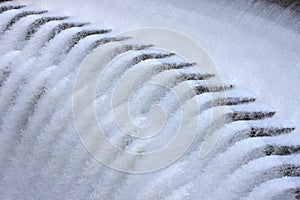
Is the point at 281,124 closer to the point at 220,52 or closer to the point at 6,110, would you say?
the point at 220,52

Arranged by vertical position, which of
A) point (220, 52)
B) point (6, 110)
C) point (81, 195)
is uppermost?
point (220, 52)

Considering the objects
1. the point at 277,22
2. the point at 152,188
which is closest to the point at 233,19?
the point at 277,22

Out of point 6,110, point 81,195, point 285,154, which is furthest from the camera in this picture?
point 6,110

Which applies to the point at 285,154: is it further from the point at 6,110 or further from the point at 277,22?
the point at 6,110

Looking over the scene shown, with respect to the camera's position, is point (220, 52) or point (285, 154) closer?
point (285, 154)

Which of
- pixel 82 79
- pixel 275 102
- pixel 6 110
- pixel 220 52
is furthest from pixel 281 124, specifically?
pixel 6 110

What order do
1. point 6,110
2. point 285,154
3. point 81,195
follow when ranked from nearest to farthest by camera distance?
point 285,154 → point 81,195 → point 6,110

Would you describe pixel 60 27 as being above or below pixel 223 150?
above
